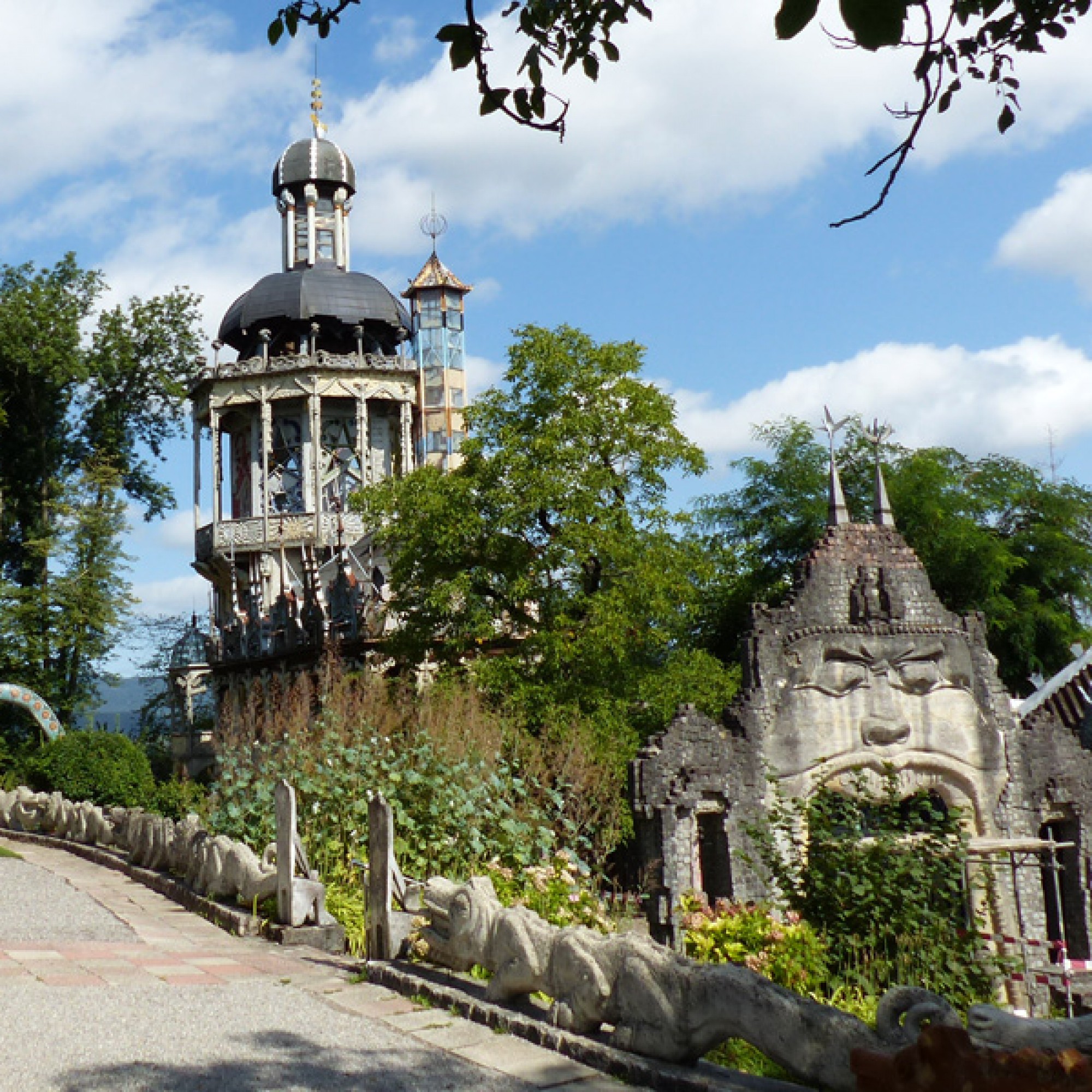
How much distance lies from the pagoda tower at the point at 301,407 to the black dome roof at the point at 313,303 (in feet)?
0.13

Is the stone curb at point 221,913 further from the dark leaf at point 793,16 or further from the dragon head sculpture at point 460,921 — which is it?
the dark leaf at point 793,16

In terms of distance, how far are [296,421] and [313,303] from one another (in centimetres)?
336

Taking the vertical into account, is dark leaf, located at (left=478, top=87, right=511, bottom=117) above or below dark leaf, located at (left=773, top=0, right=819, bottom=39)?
above

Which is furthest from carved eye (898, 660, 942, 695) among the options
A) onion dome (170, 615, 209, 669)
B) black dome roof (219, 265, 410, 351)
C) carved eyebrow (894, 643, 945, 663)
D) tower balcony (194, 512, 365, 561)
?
onion dome (170, 615, 209, 669)

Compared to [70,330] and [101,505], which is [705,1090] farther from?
[70,330]

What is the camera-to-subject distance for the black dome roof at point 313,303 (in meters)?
38.5

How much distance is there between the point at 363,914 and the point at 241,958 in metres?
1.31

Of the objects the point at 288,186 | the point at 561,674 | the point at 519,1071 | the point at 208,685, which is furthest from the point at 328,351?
the point at 519,1071

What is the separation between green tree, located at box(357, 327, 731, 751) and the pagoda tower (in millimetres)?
13286

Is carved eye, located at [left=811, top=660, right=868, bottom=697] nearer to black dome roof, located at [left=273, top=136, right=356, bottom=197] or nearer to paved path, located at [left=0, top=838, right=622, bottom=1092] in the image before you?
paved path, located at [left=0, top=838, right=622, bottom=1092]

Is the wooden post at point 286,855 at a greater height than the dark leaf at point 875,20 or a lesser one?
lesser

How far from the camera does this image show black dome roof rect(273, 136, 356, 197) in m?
41.7

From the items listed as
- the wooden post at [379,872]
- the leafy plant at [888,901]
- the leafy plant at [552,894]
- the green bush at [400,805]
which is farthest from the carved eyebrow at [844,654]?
the wooden post at [379,872]

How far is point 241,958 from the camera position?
388 inches
